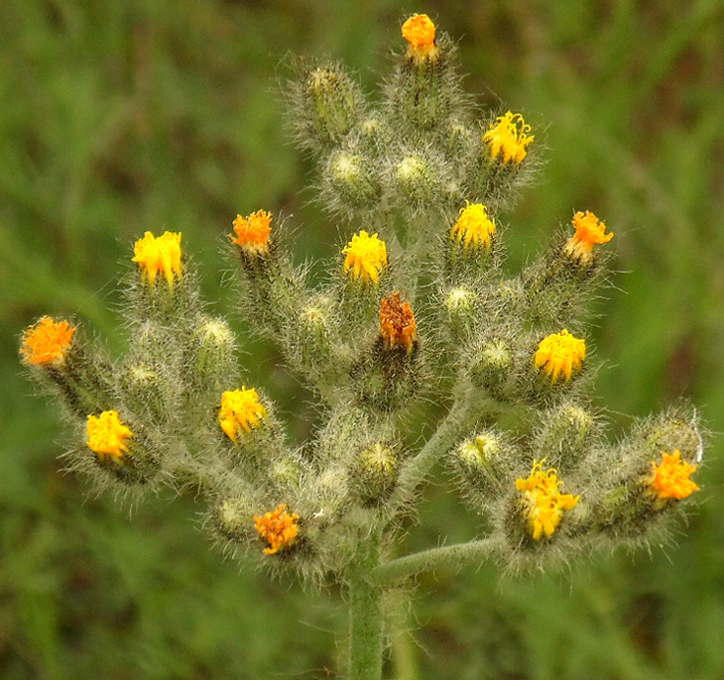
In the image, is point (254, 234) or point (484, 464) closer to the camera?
point (484, 464)

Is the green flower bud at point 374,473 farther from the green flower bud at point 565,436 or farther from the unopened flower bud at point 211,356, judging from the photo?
the unopened flower bud at point 211,356

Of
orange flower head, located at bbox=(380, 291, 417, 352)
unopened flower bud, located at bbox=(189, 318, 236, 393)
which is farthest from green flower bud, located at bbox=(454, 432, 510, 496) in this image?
unopened flower bud, located at bbox=(189, 318, 236, 393)

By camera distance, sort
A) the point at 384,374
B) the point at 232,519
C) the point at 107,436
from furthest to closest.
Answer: the point at 384,374 < the point at 107,436 < the point at 232,519

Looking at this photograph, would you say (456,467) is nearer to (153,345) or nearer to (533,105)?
(153,345)

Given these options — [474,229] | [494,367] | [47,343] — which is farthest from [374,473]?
[47,343]

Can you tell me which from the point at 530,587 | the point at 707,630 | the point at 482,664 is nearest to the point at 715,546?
the point at 707,630

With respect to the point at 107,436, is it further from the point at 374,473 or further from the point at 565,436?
the point at 565,436
